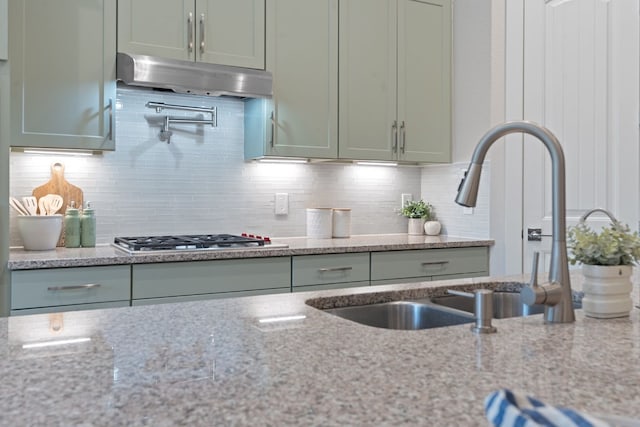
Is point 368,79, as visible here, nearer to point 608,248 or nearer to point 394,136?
point 394,136

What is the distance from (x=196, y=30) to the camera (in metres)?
2.89

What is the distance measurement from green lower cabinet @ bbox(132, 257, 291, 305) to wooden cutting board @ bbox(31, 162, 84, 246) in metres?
0.69

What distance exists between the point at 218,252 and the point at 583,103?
2.18 m

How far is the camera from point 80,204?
2.95m

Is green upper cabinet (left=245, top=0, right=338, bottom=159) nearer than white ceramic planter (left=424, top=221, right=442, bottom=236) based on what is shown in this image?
Yes

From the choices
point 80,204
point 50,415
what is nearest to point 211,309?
point 50,415

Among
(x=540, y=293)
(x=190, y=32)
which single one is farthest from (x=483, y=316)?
(x=190, y=32)

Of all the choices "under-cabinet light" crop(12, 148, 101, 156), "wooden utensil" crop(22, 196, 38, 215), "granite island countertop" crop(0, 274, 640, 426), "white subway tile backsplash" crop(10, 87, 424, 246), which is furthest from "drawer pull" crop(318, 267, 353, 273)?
"granite island countertop" crop(0, 274, 640, 426)

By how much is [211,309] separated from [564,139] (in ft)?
8.66

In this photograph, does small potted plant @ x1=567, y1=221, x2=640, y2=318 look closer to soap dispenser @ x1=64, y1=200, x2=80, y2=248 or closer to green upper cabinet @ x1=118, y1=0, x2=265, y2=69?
green upper cabinet @ x1=118, y1=0, x2=265, y2=69

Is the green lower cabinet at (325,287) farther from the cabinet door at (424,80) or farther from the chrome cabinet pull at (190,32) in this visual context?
the chrome cabinet pull at (190,32)

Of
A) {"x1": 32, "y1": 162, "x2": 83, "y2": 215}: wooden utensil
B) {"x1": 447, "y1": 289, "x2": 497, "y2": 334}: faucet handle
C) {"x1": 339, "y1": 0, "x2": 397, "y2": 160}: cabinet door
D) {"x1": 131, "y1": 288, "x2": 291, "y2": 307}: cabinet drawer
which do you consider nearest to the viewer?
{"x1": 447, "y1": 289, "x2": 497, "y2": 334}: faucet handle

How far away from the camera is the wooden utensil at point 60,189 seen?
2848 mm

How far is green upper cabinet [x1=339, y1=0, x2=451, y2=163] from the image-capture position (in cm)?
338
